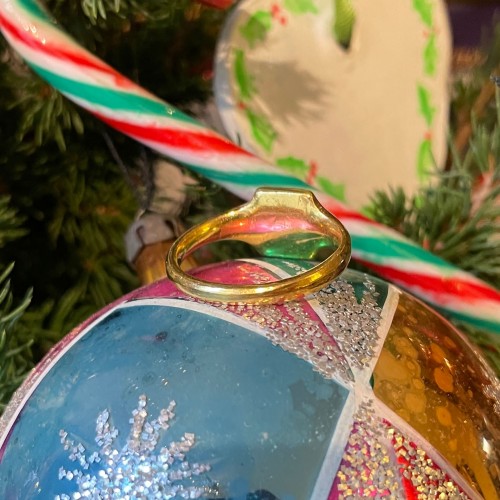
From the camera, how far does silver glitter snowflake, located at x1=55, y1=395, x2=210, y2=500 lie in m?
0.25

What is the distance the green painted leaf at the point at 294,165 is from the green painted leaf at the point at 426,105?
0.14m

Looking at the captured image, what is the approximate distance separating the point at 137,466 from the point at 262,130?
387 mm

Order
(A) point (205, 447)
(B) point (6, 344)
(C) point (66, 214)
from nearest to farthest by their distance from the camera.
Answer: (A) point (205, 447) → (B) point (6, 344) → (C) point (66, 214)

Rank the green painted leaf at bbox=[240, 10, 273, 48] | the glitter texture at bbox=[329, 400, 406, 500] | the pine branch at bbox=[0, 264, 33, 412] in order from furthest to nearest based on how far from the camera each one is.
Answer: the green painted leaf at bbox=[240, 10, 273, 48] < the pine branch at bbox=[0, 264, 33, 412] < the glitter texture at bbox=[329, 400, 406, 500]

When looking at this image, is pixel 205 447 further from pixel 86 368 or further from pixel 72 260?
pixel 72 260

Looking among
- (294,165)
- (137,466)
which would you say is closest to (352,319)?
(137,466)

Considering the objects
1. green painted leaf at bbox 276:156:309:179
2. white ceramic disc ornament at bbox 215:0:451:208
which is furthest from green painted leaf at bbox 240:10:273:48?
green painted leaf at bbox 276:156:309:179

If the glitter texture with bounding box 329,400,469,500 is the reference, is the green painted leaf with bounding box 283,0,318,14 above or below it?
above

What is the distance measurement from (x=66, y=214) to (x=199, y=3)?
237mm

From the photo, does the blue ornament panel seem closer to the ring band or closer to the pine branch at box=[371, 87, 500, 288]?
the ring band

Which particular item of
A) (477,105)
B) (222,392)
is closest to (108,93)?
(222,392)

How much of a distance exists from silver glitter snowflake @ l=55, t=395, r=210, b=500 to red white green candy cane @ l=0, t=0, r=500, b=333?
24 cm

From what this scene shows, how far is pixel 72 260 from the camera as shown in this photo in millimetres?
586

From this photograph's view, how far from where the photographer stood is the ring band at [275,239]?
0.29m
